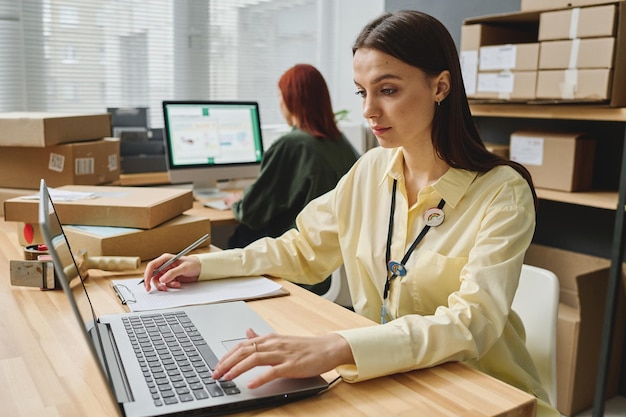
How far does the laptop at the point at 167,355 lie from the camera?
0.83 metres

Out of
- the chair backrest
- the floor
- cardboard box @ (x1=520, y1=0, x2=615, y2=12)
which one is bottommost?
the floor

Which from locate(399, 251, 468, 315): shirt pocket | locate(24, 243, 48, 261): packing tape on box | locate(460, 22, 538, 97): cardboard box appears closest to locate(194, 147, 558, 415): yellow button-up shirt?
locate(399, 251, 468, 315): shirt pocket

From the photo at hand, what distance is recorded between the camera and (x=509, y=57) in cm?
256

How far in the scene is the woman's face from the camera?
1.24 m

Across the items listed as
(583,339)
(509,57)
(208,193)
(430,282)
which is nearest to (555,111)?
(509,57)

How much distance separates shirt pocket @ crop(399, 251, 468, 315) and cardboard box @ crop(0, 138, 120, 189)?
150 centimetres

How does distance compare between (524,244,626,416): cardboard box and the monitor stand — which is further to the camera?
the monitor stand

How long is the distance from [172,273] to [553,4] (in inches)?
73.6

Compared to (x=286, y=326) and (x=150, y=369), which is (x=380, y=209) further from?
(x=150, y=369)

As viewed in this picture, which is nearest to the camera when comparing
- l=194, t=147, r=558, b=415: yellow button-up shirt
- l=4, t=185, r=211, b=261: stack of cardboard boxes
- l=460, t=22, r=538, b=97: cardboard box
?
l=194, t=147, r=558, b=415: yellow button-up shirt

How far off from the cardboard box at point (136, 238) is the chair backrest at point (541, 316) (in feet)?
2.93

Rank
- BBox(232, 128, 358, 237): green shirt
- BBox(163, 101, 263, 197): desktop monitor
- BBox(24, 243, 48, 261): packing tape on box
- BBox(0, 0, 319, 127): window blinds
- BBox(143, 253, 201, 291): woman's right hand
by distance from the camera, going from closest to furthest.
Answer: BBox(143, 253, 201, 291): woman's right hand, BBox(24, 243, 48, 261): packing tape on box, BBox(232, 128, 358, 237): green shirt, BBox(163, 101, 263, 197): desktop monitor, BBox(0, 0, 319, 127): window blinds

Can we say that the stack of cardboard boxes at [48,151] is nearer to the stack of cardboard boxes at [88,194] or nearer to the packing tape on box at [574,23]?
the stack of cardboard boxes at [88,194]

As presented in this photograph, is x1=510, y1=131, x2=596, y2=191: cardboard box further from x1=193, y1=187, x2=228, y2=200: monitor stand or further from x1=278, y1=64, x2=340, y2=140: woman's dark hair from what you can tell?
x1=193, y1=187, x2=228, y2=200: monitor stand
